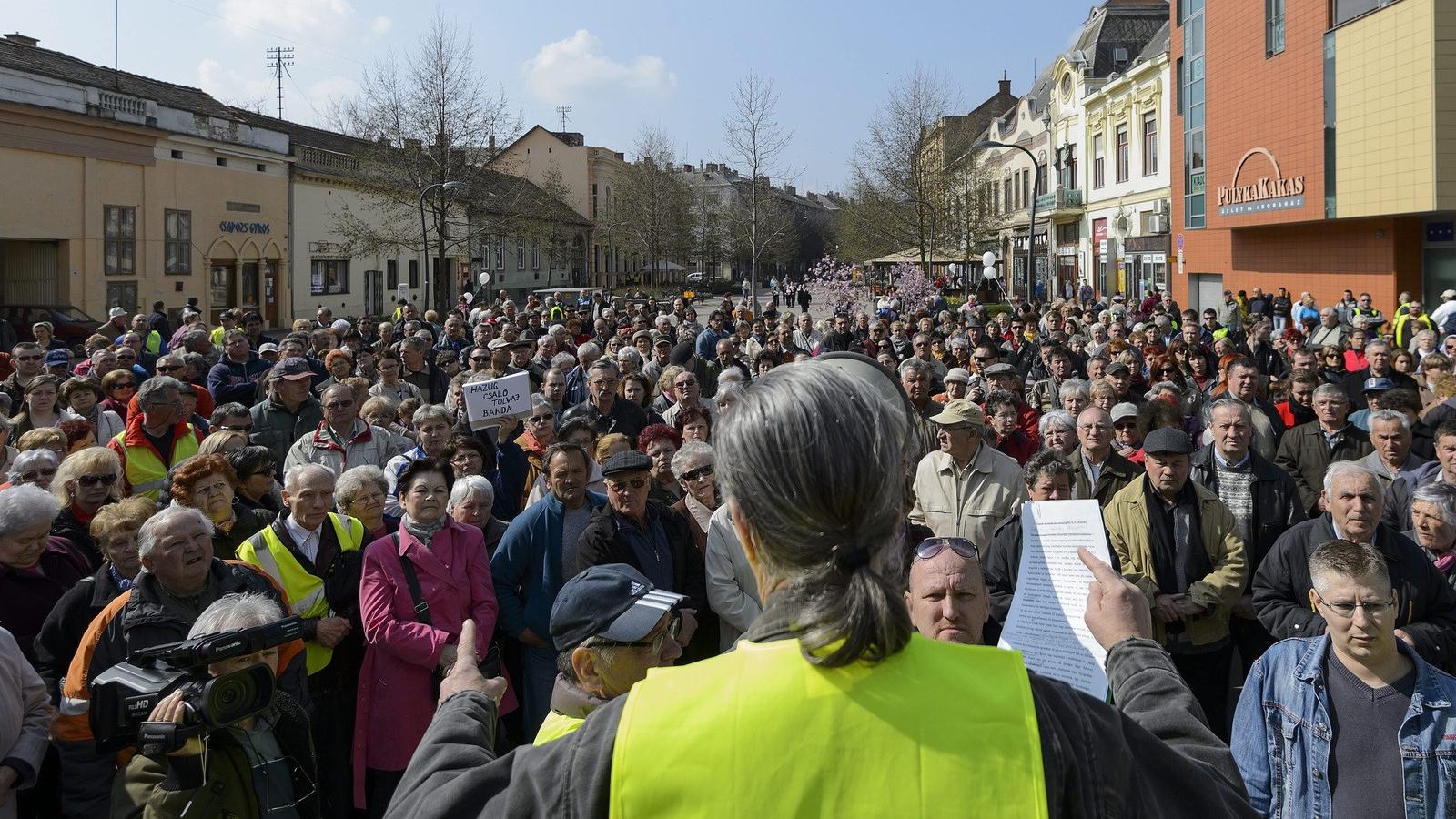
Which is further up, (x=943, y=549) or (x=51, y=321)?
(x=51, y=321)

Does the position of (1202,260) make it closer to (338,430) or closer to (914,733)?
(338,430)

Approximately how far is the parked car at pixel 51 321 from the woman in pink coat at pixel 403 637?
85.3 feet

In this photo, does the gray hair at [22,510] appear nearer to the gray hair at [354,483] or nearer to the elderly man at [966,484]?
the gray hair at [354,483]

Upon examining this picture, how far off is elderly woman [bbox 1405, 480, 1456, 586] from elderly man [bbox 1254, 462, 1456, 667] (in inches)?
7.7

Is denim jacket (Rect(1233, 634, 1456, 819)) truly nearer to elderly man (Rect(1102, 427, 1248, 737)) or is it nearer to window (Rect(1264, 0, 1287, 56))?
elderly man (Rect(1102, 427, 1248, 737))

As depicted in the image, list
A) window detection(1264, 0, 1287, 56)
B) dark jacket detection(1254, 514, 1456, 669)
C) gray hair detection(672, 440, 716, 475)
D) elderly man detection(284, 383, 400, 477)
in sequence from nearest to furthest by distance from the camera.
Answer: dark jacket detection(1254, 514, 1456, 669), gray hair detection(672, 440, 716, 475), elderly man detection(284, 383, 400, 477), window detection(1264, 0, 1287, 56)

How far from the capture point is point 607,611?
2.61 metres

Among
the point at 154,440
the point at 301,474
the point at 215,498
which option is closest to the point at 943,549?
the point at 301,474

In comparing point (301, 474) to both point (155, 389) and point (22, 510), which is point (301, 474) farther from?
point (155, 389)

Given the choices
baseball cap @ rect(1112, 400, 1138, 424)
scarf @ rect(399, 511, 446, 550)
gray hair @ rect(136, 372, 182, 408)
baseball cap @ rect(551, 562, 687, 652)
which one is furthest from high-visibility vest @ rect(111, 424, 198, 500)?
baseball cap @ rect(1112, 400, 1138, 424)

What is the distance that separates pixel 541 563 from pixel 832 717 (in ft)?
14.8

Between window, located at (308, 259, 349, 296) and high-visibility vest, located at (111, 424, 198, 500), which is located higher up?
window, located at (308, 259, 349, 296)

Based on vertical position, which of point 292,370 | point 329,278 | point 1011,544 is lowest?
point 1011,544

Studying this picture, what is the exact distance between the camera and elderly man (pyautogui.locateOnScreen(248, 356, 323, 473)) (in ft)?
28.7
